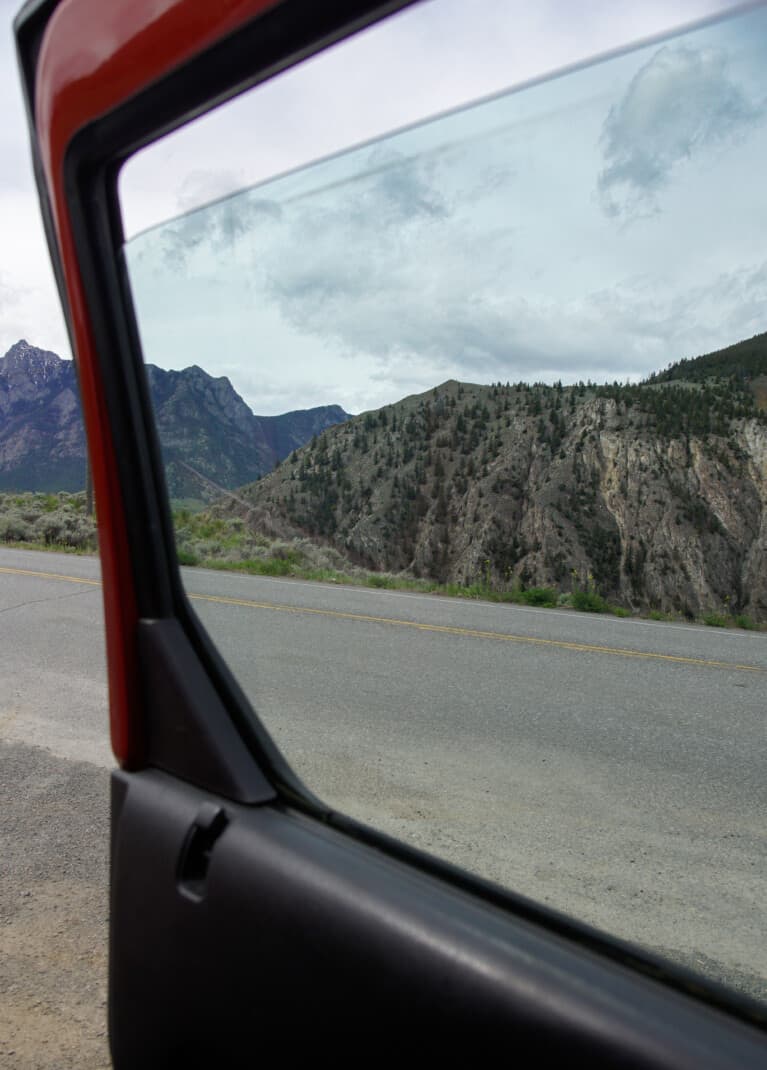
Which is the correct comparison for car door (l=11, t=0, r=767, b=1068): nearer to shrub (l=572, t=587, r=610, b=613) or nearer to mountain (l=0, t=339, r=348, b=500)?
mountain (l=0, t=339, r=348, b=500)

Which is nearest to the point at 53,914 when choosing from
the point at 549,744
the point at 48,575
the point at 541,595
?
the point at 549,744

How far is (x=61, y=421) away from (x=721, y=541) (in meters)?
1.49

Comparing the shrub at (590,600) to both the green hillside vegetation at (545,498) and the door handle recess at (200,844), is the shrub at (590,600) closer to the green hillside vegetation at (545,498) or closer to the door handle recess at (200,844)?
the green hillside vegetation at (545,498)

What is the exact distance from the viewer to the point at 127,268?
1.26 meters

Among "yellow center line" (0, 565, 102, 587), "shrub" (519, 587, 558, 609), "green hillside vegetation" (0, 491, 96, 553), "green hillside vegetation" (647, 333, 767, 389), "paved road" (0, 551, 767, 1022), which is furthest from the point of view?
"green hillside vegetation" (0, 491, 96, 553)

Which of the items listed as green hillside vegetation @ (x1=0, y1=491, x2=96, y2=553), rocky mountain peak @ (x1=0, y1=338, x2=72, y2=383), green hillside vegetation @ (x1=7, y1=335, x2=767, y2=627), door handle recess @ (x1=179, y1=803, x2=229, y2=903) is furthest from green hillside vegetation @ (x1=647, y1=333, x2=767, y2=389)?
green hillside vegetation @ (x1=0, y1=491, x2=96, y2=553)

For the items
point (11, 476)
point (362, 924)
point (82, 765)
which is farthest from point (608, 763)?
point (82, 765)

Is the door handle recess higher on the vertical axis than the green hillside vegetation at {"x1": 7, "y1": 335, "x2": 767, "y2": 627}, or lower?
lower

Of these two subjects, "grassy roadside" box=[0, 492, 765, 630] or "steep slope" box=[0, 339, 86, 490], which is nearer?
"grassy roadside" box=[0, 492, 765, 630]

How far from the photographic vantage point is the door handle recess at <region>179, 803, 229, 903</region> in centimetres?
119

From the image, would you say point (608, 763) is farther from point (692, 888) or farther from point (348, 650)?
point (348, 650)

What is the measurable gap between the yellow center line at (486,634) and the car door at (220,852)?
0.14 metres

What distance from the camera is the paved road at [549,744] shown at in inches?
38.2

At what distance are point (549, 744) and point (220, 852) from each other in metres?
0.46
